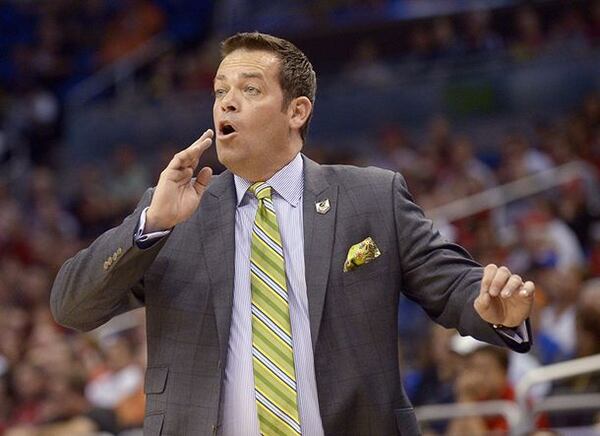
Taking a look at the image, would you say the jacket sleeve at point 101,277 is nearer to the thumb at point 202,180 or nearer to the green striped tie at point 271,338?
the thumb at point 202,180

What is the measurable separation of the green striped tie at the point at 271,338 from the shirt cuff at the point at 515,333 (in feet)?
1.76

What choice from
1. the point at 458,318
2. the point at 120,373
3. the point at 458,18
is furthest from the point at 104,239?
the point at 458,18

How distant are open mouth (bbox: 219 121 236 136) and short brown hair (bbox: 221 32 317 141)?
170 mm

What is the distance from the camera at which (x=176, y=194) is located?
10.0 feet

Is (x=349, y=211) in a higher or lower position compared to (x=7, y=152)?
lower

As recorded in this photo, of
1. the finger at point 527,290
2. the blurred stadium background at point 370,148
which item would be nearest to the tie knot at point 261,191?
the finger at point 527,290

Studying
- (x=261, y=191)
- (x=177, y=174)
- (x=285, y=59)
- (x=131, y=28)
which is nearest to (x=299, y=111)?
(x=285, y=59)

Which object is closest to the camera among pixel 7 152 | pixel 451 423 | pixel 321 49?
pixel 451 423

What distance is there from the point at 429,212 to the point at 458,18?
117 inches

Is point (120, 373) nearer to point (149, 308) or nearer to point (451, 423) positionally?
point (451, 423)

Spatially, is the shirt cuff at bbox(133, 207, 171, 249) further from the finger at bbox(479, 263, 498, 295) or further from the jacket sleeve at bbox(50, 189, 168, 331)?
the finger at bbox(479, 263, 498, 295)

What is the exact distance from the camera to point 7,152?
1441 centimetres

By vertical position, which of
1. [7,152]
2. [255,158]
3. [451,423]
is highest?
[7,152]

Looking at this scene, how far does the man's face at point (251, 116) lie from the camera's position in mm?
3225
